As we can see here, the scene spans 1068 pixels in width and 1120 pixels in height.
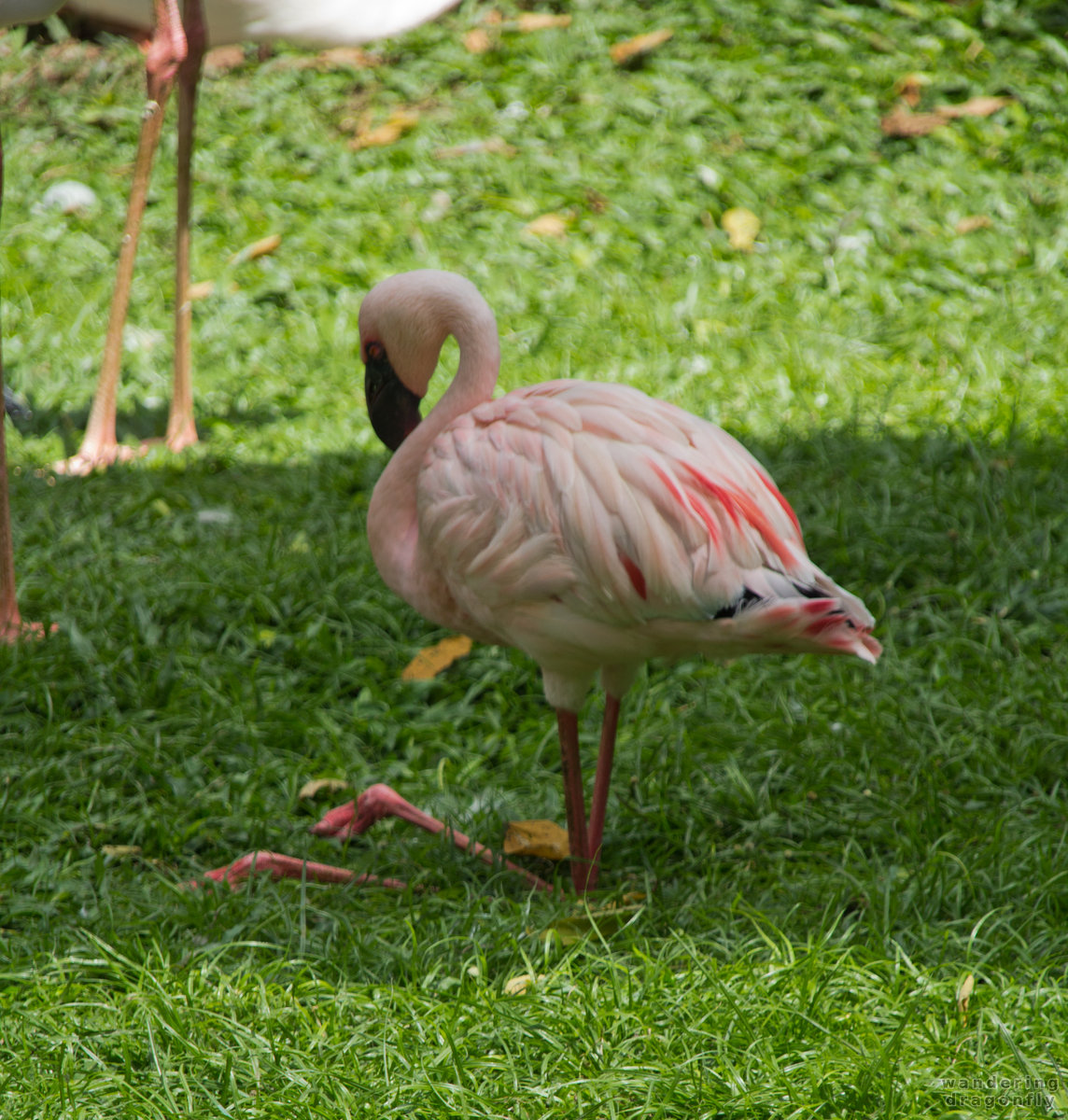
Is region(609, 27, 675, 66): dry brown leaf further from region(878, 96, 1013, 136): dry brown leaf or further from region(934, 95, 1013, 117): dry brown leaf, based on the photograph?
region(934, 95, 1013, 117): dry brown leaf

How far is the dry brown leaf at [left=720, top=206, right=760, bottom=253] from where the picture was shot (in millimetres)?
5945

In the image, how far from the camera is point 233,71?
24.3 feet

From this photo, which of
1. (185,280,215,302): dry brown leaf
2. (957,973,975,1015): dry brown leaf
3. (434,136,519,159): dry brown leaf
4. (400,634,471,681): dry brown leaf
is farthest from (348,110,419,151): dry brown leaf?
(957,973,975,1015): dry brown leaf

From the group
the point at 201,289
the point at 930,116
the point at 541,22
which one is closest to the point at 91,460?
the point at 201,289

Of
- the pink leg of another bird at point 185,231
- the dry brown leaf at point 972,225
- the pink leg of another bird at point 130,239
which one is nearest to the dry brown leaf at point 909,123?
the dry brown leaf at point 972,225

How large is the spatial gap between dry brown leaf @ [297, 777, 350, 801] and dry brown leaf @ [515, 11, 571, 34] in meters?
5.51

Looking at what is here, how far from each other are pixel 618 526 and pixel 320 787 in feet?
3.70

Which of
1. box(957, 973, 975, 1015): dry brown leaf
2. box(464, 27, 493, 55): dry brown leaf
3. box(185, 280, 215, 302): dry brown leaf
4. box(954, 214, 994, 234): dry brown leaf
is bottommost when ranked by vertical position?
box(185, 280, 215, 302): dry brown leaf

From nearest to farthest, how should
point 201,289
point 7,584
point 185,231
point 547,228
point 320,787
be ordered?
point 320,787 → point 7,584 → point 185,231 → point 201,289 → point 547,228

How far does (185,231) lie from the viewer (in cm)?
461

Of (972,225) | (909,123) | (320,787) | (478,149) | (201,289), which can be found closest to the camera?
(320,787)

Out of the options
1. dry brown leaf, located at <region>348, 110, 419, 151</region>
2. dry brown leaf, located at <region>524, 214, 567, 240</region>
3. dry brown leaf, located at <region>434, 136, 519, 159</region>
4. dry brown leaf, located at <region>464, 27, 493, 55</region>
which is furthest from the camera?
dry brown leaf, located at <region>464, 27, 493, 55</region>

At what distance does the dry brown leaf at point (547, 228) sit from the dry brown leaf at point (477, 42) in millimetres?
1761

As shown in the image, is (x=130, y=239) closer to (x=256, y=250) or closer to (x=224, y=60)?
(x=256, y=250)
